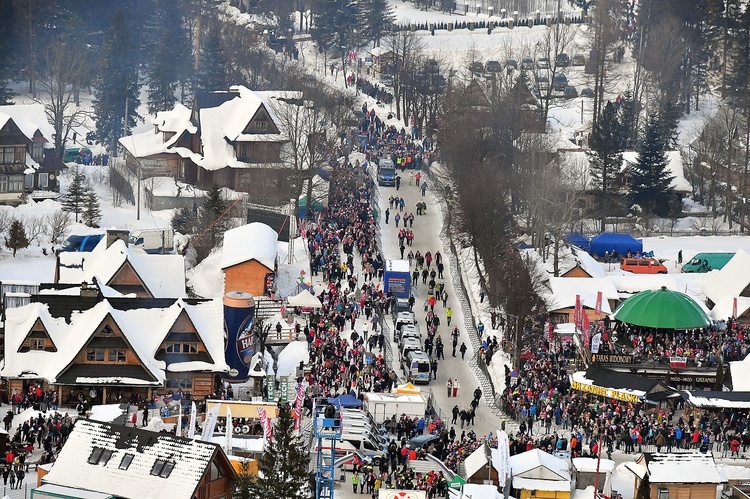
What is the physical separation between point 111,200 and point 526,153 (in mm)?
20433

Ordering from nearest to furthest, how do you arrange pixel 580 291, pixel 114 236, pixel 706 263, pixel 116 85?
pixel 580 291
pixel 114 236
pixel 706 263
pixel 116 85

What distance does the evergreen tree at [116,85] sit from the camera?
374 feet

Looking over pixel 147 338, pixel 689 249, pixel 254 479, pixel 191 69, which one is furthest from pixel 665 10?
pixel 254 479

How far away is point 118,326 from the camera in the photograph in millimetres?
67875

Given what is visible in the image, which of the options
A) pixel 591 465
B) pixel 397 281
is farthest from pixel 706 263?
pixel 591 465

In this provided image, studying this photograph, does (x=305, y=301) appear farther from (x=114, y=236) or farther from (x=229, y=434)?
(x=229, y=434)

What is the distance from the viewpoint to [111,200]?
99875 millimetres

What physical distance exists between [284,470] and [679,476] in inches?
555

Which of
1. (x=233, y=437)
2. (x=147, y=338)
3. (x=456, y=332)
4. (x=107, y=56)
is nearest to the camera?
(x=233, y=437)

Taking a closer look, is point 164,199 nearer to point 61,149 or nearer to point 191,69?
point 61,149

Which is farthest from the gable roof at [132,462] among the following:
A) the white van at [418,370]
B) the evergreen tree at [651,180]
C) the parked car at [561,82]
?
the parked car at [561,82]

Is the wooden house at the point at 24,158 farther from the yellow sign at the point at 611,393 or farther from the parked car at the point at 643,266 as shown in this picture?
the yellow sign at the point at 611,393

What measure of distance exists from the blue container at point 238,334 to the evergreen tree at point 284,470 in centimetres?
1742

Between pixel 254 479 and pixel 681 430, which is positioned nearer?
pixel 254 479
